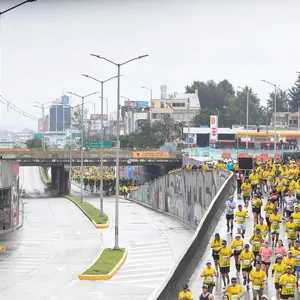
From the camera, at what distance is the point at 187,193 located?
6450 cm

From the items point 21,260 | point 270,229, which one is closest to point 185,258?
point 270,229

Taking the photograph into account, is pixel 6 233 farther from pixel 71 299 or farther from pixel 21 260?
pixel 71 299

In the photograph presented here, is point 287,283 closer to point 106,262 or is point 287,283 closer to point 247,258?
point 247,258

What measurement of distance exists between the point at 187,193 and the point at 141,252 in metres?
16.7

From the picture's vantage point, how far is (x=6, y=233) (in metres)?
61.4

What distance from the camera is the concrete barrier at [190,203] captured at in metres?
25.9

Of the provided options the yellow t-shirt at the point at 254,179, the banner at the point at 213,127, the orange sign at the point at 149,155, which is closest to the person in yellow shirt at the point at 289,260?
the yellow t-shirt at the point at 254,179

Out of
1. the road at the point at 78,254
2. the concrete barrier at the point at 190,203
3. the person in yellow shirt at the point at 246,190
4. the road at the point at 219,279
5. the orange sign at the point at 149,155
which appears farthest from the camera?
the orange sign at the point at 149,155

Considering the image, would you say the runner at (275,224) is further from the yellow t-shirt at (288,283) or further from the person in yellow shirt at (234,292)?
the person in yellow shirt at (234,292)

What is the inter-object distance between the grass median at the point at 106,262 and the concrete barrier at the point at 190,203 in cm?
470

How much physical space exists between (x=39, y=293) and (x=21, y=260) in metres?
11.5

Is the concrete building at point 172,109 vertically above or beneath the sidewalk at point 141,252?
above

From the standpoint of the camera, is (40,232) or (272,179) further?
(40,232)

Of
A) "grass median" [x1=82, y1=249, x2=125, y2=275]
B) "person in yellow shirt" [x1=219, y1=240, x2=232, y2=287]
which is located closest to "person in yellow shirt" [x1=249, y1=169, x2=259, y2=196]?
"grass median" [x1=82, y1=249, x2=125, y2=275]
